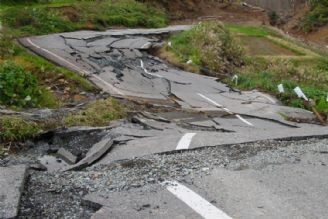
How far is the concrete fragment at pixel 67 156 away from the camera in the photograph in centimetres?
655

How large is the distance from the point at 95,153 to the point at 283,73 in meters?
14.5

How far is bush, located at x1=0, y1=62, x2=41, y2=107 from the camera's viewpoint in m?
9.60

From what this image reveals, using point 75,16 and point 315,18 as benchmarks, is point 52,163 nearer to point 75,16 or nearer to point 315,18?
point 75,16

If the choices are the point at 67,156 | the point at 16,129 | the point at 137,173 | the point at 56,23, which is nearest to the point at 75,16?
the point at 56,23

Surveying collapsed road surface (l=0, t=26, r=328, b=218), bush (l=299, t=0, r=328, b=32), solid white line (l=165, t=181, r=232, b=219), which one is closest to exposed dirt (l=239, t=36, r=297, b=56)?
bush (l=299, t=0, r=328, b=32)

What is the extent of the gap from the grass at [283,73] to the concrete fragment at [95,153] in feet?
26.7

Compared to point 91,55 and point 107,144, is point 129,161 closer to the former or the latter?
point 107,144

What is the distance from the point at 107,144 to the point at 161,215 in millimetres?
2714

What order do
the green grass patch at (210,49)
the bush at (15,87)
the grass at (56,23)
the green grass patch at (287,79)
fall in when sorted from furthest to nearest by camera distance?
the green grass patch at (210,49), the green grass patch at (287,79), the grass at (56,23), the bush at (15,87)

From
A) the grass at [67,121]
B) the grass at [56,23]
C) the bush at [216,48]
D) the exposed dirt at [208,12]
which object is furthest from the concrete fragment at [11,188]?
the exposed dirt at [208,12]

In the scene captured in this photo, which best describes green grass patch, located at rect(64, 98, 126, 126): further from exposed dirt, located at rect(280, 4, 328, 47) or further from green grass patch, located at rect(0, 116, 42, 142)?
exposed dirt, located at rect(280, 4, 328, 47)

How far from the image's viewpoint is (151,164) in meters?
5.84

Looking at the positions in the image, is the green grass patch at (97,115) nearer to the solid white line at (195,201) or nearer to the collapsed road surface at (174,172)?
the collapsed road surface at (174,172)

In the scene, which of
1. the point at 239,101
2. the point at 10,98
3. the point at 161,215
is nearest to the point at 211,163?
the point at 161,215
